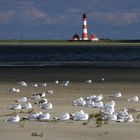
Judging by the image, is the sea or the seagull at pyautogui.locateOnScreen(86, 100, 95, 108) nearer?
the seagull at pyautogui.locateOnScreen(86, 100, 95, 108)

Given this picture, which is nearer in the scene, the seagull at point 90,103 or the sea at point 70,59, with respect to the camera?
the seagull at point 90,103

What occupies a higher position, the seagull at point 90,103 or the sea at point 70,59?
the sea at point 70,59

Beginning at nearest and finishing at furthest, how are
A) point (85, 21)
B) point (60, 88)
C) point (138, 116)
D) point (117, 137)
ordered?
point (117, 137), point (138, 116), point (60, 88), point (85, 21)

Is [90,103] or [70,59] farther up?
[70,59]

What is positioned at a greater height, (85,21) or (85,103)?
(85,21)

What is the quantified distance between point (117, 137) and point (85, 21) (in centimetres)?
13955

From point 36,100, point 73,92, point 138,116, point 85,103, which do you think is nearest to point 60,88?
point 73,92

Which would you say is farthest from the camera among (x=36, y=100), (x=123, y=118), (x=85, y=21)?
(x=85, y=21)

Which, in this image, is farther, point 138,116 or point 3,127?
point 138,116

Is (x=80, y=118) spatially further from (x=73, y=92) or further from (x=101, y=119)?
(x=73, y=92)

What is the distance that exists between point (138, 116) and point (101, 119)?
130cm

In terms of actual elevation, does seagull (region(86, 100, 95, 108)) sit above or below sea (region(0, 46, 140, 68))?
below

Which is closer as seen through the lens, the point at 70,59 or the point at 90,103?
the point at 90,103

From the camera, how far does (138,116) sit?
567 inches
